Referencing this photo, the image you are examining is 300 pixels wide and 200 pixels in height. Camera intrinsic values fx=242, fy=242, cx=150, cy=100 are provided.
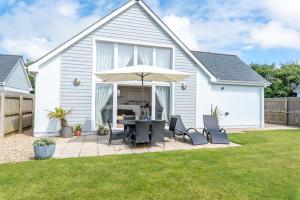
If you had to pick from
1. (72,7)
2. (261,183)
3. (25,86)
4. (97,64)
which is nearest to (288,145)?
(261,183)

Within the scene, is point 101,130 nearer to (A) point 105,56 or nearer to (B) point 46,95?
(B) point 46,95

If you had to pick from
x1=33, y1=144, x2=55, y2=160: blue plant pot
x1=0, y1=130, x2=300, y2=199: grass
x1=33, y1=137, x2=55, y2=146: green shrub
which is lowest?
x1=0, y1=130, x2=300, y2=199: grass

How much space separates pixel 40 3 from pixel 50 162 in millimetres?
12329

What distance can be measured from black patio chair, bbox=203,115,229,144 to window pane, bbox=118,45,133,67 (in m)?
5.01

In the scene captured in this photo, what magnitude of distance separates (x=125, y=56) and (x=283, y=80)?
3018 centimetres

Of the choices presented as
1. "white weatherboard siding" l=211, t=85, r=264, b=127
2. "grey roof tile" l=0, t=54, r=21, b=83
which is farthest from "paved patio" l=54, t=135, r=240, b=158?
"grey roof tile" l=0, t=54, r=21, b=83

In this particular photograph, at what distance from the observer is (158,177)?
570 cm

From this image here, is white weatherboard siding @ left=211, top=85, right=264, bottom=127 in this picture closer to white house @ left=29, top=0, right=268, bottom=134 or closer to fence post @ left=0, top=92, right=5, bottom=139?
white house @ left=29, top=0, right=268, bottom=134

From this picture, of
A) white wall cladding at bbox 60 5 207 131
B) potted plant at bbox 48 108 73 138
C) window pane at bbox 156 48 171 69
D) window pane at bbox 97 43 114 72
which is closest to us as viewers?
potted plant at bbox 48 108 73 138

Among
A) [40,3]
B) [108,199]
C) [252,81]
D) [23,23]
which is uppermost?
[23,23]

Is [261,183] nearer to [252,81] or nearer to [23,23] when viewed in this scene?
[252,81]

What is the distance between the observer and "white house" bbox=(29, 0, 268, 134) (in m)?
11.8

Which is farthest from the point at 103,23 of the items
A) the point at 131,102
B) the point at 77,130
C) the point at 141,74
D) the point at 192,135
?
the point at 192,135

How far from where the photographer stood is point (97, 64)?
1248 cm
